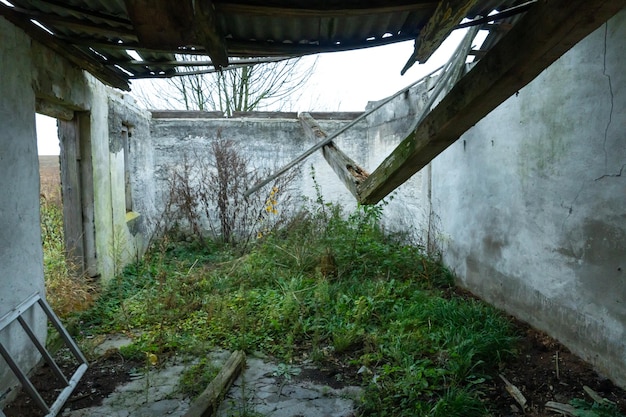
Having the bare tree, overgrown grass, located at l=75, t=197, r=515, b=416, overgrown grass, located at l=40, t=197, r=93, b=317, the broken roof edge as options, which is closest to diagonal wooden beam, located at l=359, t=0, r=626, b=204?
overgrown grass, located at l=75, t=197, r=515, b=416

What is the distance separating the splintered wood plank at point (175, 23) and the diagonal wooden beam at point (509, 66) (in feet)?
5.56

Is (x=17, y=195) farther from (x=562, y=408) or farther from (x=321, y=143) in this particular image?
(x=562, y=408)

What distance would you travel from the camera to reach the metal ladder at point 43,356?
2.85 m

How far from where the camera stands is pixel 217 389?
3.15 metres

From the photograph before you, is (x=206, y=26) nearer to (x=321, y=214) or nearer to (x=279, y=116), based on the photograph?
(x=321, y=214)

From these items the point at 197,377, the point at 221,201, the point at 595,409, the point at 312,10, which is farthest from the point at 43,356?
the point at 221,201

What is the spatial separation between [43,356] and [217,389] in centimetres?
143

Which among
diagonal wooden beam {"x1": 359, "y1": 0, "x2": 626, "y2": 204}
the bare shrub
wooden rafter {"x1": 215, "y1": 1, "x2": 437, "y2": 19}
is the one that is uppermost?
wooden rafter {"x1": 215, "y1": 1, "x2": 437, "y2": 19}

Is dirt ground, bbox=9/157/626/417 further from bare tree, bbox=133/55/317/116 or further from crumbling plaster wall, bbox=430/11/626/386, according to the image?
bare tree, bbox=133/55/317/116

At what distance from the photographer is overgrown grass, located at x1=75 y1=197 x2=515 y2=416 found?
3.28m

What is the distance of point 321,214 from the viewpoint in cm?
793

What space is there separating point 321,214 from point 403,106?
7.94 feet

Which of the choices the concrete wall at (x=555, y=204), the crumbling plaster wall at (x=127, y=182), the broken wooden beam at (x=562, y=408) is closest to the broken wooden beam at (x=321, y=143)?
the concrete wall at (x=555, y=204)

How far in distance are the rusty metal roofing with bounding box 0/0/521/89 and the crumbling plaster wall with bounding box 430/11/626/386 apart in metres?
1.08
